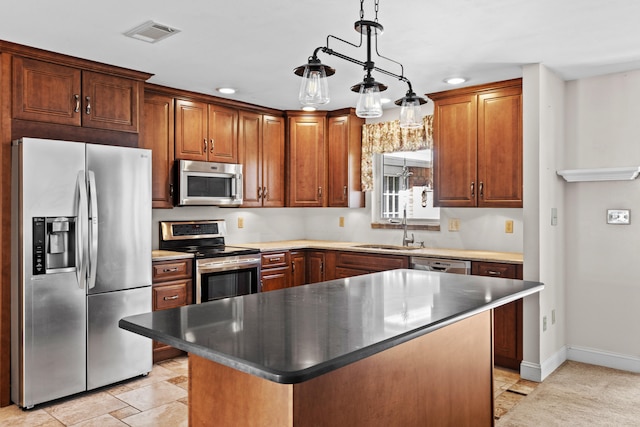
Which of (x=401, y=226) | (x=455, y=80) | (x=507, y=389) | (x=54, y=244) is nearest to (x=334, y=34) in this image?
(x=455, y=80)


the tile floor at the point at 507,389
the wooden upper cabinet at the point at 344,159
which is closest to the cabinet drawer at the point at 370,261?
the wooden upper cabinet at the point at 344,159

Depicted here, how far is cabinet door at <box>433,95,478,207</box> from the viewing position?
14.0 feet

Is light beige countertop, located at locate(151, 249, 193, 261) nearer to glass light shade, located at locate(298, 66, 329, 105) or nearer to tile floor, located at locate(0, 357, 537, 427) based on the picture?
tile floor, located at locate(0, 357, 537, 427)

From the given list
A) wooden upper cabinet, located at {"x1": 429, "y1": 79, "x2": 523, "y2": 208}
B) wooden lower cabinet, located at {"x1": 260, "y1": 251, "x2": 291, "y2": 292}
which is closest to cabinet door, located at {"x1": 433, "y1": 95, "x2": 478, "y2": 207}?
wooden upper cabinet, located at {"x1": 429, "y1": 79, "x2": 523, "y2": 208}

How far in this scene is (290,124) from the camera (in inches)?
215

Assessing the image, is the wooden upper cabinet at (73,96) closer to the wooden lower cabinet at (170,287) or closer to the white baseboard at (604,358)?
the wooden lower cabinet at (170,287)

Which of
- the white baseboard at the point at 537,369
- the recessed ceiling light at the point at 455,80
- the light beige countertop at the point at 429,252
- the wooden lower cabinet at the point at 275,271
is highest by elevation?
the recessed ceiling light at the point at 455,80

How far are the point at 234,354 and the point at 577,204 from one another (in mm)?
3710

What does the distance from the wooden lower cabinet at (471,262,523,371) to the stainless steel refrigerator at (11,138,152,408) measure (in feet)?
8.97

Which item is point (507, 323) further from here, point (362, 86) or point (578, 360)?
point (362, 86)

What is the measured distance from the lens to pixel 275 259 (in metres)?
4.89

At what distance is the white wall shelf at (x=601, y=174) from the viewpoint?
12.1 ft

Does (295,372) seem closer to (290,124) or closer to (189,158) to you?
(189,158)

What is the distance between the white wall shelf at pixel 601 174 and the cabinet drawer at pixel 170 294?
3.28 metres
